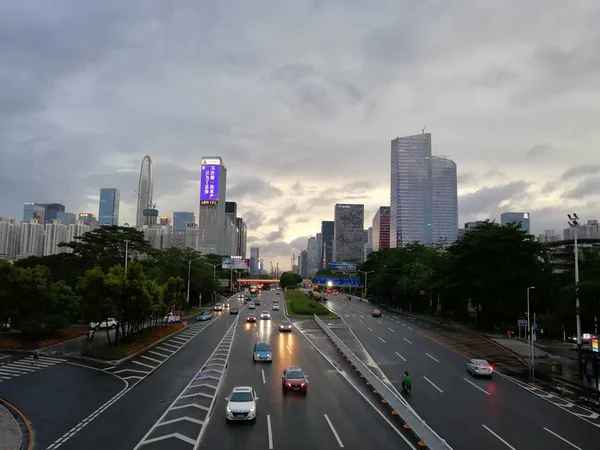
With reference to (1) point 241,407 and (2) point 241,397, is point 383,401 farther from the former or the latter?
(1) point 241,407

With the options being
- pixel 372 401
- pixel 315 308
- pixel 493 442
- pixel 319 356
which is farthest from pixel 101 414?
pixel 315 308

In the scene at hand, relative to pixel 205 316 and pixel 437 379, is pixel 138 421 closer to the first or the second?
pixel 437 379

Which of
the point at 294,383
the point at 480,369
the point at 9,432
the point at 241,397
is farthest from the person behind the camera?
the point at 480,369

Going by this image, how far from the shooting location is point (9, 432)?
19.9 metres

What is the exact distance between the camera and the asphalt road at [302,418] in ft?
59.9

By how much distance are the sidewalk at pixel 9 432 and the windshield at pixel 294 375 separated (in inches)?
549

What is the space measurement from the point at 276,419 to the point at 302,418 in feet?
4.17

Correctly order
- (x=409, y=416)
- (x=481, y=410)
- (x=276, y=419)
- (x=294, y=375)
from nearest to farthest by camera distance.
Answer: (x=409, y=416) → (x=276, y=419) → (x=481, y=410) → (x=294, y=375)

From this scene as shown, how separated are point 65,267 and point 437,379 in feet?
224

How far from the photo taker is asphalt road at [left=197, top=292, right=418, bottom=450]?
59.9 feet

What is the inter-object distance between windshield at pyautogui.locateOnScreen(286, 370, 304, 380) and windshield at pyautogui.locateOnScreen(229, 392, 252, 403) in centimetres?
548

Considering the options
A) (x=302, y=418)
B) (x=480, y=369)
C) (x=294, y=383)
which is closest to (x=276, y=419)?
(x=302, y=418)

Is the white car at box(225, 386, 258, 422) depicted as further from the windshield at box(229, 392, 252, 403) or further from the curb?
the curb

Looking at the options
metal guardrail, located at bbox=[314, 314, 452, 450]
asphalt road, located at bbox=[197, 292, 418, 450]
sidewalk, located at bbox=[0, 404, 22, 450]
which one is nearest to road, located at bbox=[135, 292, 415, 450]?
asphalt road, located at bbox=[197, 292, 418, 450]
